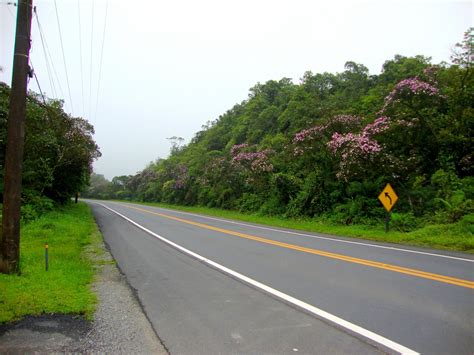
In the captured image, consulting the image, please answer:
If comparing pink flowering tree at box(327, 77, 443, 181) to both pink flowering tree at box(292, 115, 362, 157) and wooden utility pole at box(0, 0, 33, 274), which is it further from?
wooden utility pole at box(0, 0, 33, 274)

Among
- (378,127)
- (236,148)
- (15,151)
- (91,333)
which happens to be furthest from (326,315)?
(236,148)

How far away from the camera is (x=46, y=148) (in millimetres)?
24656

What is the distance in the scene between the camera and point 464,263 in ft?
30.5

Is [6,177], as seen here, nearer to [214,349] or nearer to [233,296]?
[233,296]

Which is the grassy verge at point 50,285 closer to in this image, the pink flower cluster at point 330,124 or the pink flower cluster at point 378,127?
the pink flower cluster at point 378,127

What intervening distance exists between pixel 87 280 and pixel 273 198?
23.1 m

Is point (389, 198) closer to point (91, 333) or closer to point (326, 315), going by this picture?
point (326, 315)

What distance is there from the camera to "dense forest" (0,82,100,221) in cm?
2136

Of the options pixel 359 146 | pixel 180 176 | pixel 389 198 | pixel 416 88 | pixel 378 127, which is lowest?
pixel 389 198

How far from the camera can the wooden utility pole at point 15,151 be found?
7.38 meters

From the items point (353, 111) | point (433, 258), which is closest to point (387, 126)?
point (353, 111)

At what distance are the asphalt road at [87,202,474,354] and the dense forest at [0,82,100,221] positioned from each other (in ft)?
47.6

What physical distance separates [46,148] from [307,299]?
2349 cm

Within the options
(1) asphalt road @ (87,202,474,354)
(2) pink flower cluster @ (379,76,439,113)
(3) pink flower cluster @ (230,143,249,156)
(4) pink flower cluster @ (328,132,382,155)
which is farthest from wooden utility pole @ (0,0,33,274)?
(3) pink flower cluster @ (230,143,249,156)
